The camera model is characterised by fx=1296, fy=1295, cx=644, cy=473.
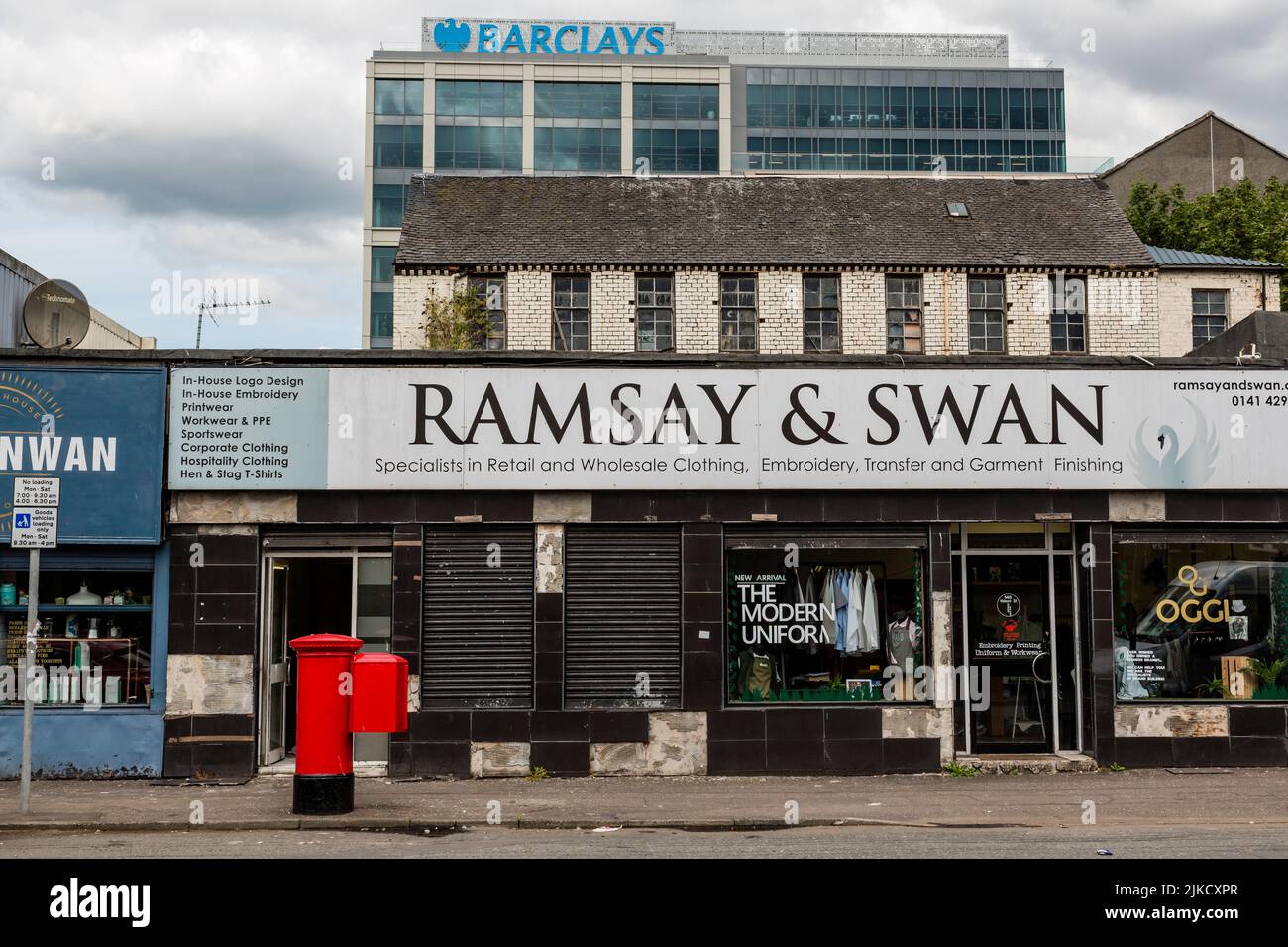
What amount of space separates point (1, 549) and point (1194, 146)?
47.6 metres

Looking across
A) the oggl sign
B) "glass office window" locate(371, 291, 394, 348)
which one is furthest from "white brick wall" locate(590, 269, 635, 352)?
"glass office window" locate(371, 291, 394, 348)

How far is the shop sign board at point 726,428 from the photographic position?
13.9 meters

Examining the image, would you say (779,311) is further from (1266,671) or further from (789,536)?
(1266,671)

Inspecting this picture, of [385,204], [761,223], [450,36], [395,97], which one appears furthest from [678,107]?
[761,223]

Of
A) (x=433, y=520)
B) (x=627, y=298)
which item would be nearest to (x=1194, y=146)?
(x=627, y=298)

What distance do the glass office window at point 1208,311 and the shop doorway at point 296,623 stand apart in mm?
28271

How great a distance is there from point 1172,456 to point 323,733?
945cm

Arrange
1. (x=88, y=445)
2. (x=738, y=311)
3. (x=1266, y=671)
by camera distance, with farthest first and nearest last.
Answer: (x=738, y=311) < (x=1266, y=671) < (x=88, y=445)

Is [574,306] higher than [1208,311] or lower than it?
lower

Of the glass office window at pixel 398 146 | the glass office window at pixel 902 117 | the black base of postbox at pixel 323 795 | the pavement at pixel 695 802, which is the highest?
the glass office window at pixel 902 117

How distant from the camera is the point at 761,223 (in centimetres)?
3553

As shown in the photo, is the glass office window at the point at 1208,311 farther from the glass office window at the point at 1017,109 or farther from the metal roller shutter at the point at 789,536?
the glass office window at the point at 1017,109

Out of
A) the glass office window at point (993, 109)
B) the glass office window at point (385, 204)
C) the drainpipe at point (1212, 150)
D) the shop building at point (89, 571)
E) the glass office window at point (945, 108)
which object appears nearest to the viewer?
the shop building at point (89, 571)

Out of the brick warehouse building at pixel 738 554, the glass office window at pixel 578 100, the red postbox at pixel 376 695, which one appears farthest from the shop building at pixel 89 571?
the glass office window at pixel 578 100
